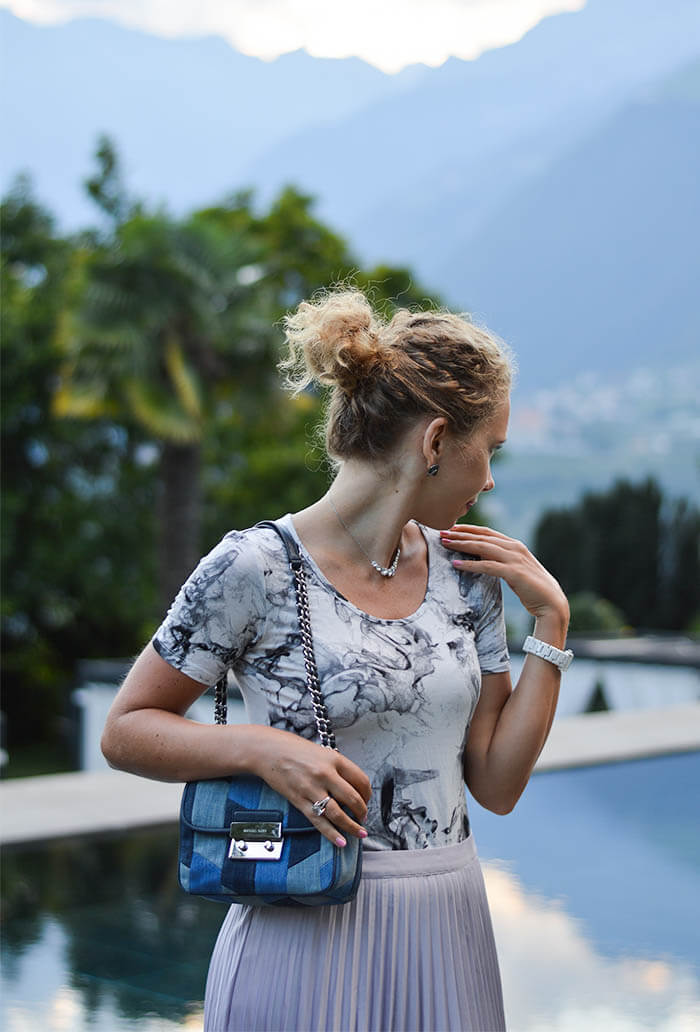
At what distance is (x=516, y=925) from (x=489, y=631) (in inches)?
102

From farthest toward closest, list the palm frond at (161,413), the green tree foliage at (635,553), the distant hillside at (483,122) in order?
1. the distant hillside at (483,122)
2. the green tree foliage at (635,553)
3. the palm frond at (161,413)

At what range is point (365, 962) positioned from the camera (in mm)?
1584

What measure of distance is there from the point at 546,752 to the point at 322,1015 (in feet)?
16.7

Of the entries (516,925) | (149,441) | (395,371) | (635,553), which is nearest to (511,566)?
(395,371)

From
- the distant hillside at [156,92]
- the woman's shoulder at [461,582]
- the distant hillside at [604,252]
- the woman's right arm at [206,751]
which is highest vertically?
the distant hillside at [156,92]

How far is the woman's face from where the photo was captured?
165 centimetres

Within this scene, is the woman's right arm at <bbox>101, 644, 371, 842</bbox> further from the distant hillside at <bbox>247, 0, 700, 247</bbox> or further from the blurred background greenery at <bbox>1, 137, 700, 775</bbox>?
the distant hillside at <bbox>247, 0, 700, 247</bbox>

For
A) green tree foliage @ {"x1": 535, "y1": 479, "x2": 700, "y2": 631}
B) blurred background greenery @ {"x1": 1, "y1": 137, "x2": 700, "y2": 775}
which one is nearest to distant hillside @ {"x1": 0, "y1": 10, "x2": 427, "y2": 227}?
blurred background greenery @ {"x1": 1, "y1": 137, "x2": 700, "y2": 775}

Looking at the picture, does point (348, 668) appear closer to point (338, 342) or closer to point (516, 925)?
point (338, 342)

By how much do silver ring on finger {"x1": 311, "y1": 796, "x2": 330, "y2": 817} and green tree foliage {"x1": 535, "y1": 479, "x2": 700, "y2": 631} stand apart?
21.1 metres

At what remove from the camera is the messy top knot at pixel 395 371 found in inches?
64.0

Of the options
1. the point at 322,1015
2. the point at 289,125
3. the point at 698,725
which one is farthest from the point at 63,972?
the point at 289,125

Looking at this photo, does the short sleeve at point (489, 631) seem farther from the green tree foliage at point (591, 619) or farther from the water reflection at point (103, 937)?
the green tree foliage at point (591, 619)

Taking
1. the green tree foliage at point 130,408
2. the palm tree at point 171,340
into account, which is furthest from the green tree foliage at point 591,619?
the palm tree at point 171,340
